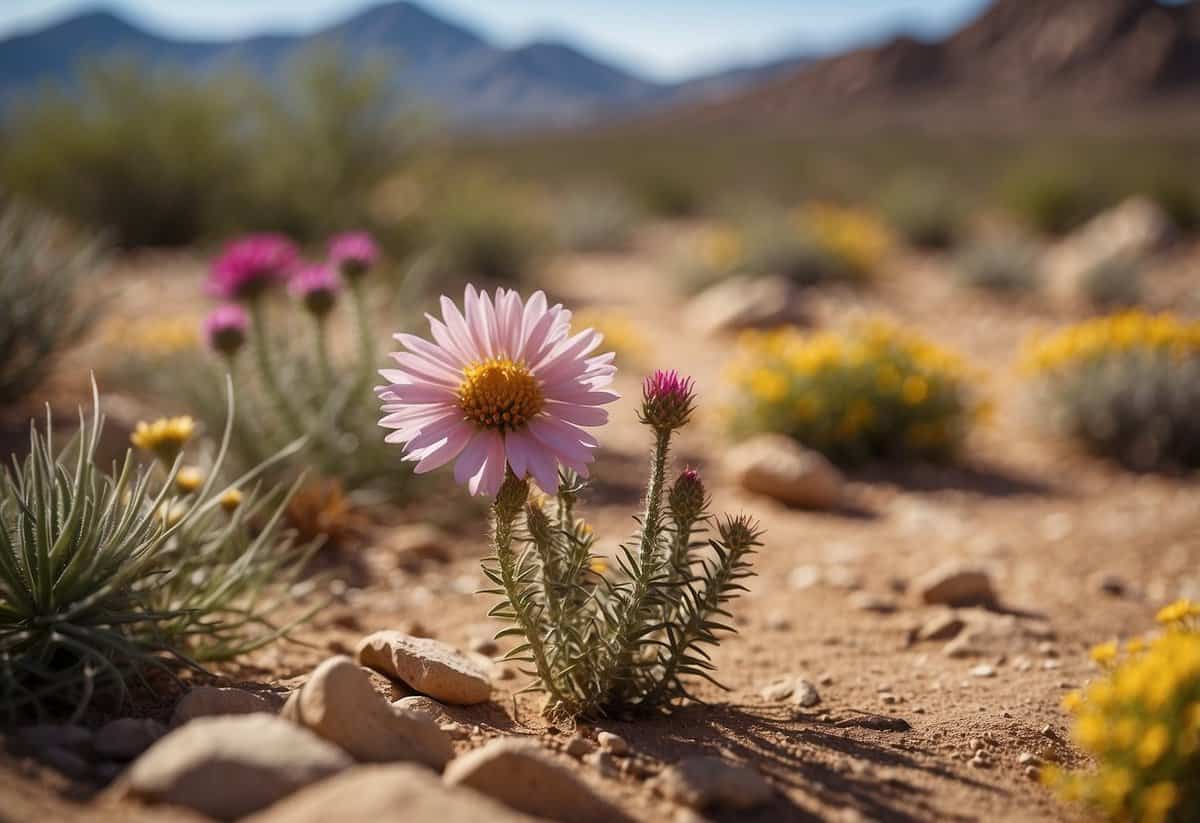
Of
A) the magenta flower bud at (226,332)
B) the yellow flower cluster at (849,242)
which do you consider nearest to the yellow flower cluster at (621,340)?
the magenta flower bud at (226,332)

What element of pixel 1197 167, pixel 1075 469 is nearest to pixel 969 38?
pixel 1197 167

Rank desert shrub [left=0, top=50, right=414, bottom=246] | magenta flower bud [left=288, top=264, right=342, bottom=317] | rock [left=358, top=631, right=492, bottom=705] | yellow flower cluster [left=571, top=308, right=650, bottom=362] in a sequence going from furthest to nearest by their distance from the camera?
desert shrub [left=0, top=50, right=414, bottom=246] < yellow flower cluster [left=571, top=308, right=650, bottom=362] < magenta flower bud [left=288, top=264, right=342, bottom=317] < rock [left=358, top=631, right=492, bottom=705]

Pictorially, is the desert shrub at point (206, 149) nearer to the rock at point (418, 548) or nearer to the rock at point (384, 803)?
the rock at point (418, 548)

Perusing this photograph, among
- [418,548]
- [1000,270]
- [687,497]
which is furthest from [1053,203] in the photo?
[687,497]

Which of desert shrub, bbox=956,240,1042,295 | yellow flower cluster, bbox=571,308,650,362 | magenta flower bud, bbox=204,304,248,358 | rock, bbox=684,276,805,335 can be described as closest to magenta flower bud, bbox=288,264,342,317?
magenta flower bud, bbox=204,304,248,358

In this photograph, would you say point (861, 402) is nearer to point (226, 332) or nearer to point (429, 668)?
point (226, 332)

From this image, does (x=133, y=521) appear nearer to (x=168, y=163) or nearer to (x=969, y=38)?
(x=168, y=163)

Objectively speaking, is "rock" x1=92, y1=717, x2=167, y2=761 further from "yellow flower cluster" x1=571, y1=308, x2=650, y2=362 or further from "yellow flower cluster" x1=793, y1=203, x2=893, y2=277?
"yellow flower cluster" x1=793, y1=203, x2=893, y2=277
